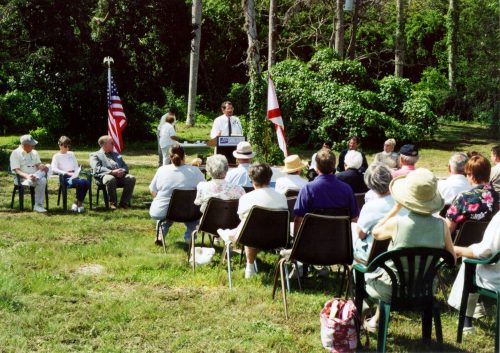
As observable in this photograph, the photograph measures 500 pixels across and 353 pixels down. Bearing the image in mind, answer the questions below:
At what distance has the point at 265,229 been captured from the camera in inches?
254

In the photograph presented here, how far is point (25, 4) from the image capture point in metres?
20.5

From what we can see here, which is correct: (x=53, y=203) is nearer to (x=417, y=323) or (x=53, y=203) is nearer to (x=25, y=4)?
(x=417, y=323)

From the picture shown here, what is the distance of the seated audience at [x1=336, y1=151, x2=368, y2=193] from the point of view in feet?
28.7

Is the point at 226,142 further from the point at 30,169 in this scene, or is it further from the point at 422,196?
the point at 422,196

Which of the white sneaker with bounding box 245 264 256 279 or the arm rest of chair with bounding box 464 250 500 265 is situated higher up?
the arm rest of chair with bounding box 464 250 500 265

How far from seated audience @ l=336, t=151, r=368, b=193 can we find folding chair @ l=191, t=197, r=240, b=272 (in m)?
1.93

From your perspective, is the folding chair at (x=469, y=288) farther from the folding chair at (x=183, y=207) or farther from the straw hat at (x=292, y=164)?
the folding chair at (x=183, y=207)

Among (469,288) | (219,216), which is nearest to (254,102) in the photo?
(219,216)

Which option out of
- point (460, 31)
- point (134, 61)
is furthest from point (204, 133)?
point (460, 31)

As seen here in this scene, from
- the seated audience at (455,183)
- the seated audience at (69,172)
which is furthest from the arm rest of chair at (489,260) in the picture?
the seated audience at (69,172)

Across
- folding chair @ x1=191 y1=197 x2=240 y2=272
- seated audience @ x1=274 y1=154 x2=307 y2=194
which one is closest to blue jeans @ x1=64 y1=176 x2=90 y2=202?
seated audience @ x1=274 y1=154 x2=307 y2=194

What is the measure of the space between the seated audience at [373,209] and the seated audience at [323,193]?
0.41 meters

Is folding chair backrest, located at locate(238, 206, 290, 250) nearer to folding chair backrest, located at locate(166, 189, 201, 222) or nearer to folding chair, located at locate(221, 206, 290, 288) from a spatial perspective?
folding chair, located at locate(221, 206, 290, 288)

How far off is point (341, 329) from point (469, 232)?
198 cm
